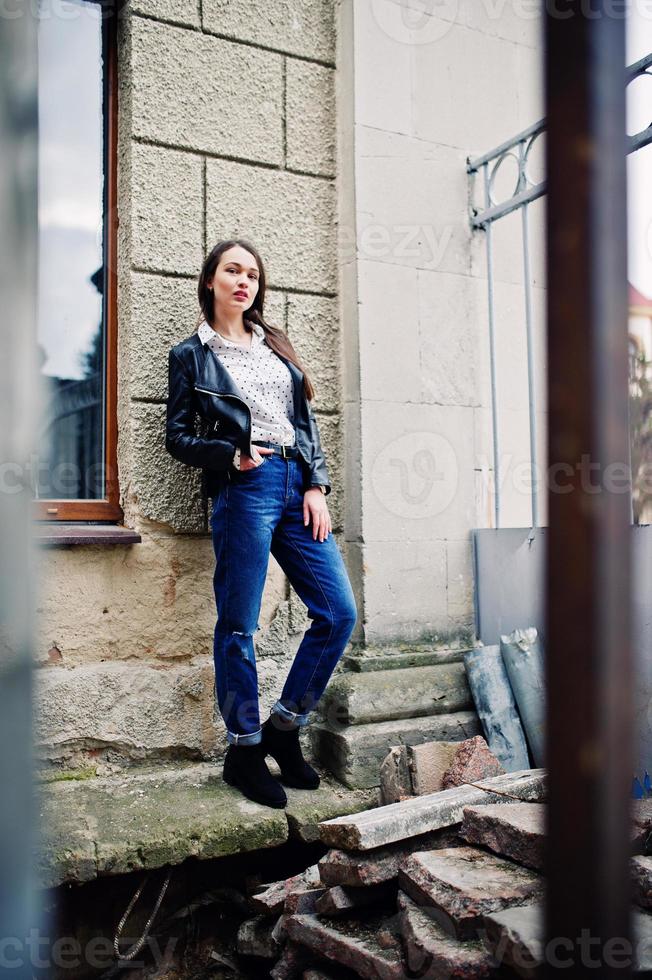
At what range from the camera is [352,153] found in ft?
11.9

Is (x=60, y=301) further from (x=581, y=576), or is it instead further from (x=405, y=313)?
(x=581, y=576)

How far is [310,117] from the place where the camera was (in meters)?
3.67

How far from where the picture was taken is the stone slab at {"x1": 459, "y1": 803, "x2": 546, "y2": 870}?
2266mm

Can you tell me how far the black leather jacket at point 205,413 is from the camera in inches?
116

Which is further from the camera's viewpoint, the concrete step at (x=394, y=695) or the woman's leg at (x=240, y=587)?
the concrete step at (x=394, y=695)

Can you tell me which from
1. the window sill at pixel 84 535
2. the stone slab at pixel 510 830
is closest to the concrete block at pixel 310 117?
the window sill at pixel 84 535

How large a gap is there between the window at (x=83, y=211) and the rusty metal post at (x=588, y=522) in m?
2.78

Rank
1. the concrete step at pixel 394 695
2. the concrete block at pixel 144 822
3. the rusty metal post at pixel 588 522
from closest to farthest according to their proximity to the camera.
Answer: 1. the rusty metal post at pixel 588 522
2. the concrete block at pixel 144 822
3. the concrete step at pixel 394 695

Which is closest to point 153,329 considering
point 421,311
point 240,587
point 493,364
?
point 240,587

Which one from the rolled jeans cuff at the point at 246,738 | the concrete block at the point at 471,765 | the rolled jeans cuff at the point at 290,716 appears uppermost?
the rolled jeans cuff at the point at 290,716

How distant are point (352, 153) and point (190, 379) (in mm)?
1336

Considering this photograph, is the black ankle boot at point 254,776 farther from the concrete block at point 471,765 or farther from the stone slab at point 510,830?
the stone slab at point 510,830

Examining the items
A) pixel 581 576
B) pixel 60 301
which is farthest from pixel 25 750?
A: pixel 60 301

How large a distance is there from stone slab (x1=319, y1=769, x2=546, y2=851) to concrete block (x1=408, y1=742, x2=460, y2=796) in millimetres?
175
